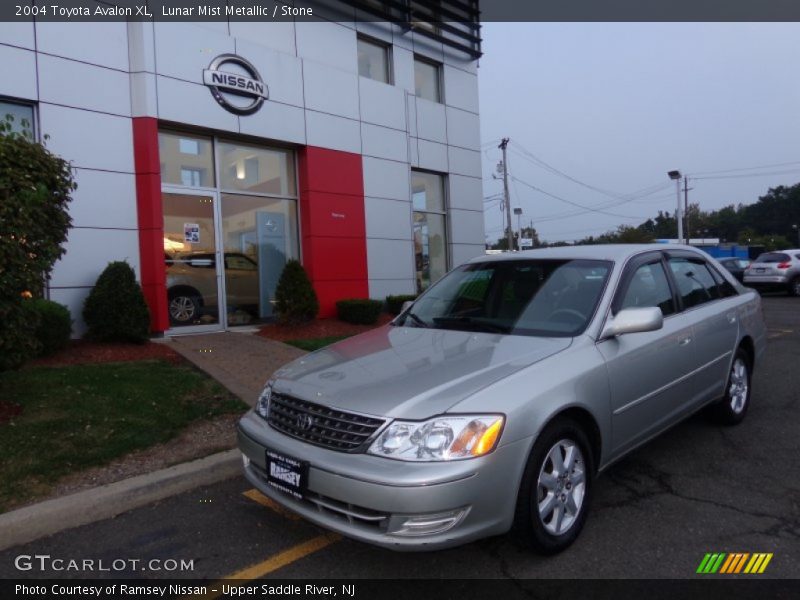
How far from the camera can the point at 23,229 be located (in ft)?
15.0

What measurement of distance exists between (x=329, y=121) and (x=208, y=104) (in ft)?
8.42

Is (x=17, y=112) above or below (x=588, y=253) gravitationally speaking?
above

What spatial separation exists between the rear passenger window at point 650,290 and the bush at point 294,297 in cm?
653

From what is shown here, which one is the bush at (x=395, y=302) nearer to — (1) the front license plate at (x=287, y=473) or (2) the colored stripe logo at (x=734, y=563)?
(1) the front license plate at (x=287, y=473)

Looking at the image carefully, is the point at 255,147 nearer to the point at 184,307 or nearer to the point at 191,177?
the point at 191,177

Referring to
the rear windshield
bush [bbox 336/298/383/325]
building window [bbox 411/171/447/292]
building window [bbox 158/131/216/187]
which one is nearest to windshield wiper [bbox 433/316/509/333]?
bush [bbox 336/298/383/325]

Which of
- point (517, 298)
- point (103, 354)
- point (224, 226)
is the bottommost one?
point (103, 354)

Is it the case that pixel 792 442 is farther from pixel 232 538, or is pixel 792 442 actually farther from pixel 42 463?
pixel 42 463

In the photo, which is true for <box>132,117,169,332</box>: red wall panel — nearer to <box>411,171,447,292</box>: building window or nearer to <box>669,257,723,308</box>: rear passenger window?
<box>411,171,447,292</box>: building window

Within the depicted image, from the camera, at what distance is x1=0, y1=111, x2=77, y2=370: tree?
177 inches

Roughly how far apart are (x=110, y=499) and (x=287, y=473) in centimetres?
158

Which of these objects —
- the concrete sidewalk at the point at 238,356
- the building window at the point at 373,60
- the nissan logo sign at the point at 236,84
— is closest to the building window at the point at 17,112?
the nissan logo sign at the point at 236,84

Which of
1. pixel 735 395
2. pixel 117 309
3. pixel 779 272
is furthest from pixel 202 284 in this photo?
pixel 779 272

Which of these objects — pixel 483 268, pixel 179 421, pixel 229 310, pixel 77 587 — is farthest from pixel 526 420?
pixel 229 310
